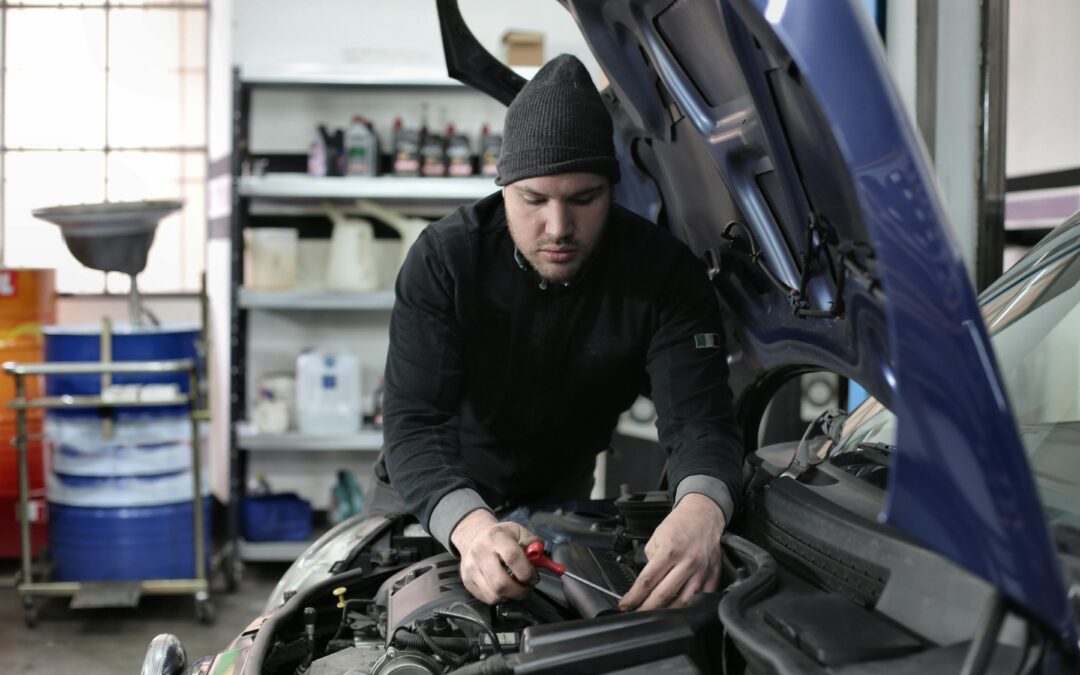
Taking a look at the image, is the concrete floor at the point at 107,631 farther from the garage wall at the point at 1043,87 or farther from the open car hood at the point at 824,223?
the garage wall at the point at 1043,87

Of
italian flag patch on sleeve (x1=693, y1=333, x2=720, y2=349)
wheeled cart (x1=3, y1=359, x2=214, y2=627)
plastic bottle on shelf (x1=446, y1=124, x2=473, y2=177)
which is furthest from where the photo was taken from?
plastic bottle on shelf (x1=446, y1=124, x2=473, y2=177)

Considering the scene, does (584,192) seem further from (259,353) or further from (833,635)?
(259,353)

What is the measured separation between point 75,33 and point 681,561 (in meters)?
5.32

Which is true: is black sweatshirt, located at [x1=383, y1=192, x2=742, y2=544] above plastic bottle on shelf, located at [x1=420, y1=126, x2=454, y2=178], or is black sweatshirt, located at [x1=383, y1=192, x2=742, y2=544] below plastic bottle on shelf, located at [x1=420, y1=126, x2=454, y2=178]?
below

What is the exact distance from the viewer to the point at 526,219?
65.3 inches

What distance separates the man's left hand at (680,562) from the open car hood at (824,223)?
0.27 meters

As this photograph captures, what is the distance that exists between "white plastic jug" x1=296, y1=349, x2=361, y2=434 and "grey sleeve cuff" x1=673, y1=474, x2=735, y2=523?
3.42m

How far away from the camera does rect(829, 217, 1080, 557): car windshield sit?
135 cm

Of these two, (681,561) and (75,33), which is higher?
(75,33)

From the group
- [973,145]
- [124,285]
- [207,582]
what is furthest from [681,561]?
[124,285]

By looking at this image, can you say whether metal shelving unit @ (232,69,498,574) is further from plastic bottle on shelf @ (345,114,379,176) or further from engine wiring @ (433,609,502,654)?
engine wiring @ (433,609,502,654)

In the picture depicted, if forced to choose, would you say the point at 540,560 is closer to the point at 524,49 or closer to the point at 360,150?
the point at 360,150

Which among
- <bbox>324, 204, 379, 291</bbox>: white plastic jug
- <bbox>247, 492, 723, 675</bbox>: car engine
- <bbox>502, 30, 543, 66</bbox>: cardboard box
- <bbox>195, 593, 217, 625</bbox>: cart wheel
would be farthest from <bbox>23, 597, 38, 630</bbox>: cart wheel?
<bbox>502, 30, 543, 66</bbox>: cardboard box

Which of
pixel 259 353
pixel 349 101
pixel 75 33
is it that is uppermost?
pixel 75 33
